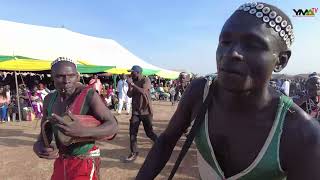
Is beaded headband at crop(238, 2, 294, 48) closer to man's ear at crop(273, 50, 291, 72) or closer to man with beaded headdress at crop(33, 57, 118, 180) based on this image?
man's ear at crop(273, 50, 291, 72)

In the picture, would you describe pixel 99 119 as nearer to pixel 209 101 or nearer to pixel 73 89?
pixel 73 89

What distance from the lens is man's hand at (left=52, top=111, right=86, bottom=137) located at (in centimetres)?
269

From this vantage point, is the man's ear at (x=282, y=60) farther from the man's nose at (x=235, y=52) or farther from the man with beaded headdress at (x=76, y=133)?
the man with beaded headdress at (x=76, y=133)

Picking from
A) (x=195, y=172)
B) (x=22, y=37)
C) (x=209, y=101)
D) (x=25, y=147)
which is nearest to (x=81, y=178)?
(x=209, y=101)

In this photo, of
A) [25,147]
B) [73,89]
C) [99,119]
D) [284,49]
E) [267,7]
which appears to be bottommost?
[25,147]

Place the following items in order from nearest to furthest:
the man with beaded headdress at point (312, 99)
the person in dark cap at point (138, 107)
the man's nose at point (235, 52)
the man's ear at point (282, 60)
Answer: the man's nose at point (235, 52)
the man's ear at point (282, 60)
the man with beaded headdress at point (312, 99)
the person in dark cap at point (138, 107)

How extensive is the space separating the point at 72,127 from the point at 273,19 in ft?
6.08

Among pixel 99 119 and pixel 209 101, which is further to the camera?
pixel 99 119

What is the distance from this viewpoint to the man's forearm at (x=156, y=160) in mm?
1528

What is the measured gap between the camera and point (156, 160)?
1.55 metres

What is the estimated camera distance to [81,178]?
3.10 meters

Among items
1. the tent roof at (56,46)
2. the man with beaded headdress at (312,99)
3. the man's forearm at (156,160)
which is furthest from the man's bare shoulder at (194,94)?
the tent roof at (56,46)

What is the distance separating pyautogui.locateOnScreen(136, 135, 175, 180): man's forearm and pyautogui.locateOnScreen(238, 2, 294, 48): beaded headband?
626mm

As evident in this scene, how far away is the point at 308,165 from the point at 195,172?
17.1 ft
